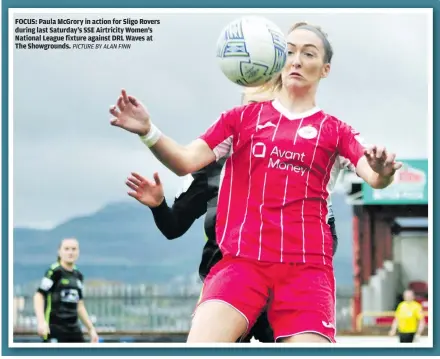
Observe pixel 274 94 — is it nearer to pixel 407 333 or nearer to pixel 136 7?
pixel 136 7

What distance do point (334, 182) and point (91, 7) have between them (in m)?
2.61

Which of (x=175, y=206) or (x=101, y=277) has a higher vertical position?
(x=175, y=206)

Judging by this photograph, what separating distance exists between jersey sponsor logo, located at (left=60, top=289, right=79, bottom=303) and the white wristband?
18.7 ft

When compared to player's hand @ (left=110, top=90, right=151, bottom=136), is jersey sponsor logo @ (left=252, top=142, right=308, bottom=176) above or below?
below

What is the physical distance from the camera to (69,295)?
10836 millimetres

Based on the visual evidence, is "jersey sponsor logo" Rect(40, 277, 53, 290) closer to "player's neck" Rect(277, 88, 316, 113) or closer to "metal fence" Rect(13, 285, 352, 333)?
"player's neck" Rect(277, 88, 316, 113)

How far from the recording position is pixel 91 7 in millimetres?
7422

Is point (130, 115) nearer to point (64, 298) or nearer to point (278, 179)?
point (278, 179)

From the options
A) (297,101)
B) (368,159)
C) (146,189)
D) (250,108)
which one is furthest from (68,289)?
(368,159)

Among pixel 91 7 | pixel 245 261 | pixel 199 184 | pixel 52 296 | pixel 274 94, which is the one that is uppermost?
pixel 91 7

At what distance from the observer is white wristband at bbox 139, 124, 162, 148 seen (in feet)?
17.8

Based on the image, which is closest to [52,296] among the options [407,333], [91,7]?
[91,7]

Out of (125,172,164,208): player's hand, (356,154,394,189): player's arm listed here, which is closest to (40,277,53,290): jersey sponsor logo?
(125,172,164,208): player's hand

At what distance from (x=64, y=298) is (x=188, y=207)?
463 centimetres
